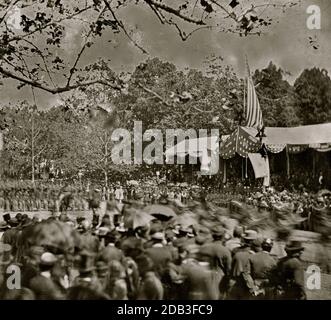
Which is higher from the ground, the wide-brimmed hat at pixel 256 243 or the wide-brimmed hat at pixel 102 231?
the wide-brimmed hat at pixel 102 231

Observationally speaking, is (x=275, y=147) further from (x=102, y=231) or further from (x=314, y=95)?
(x=102, y=231)

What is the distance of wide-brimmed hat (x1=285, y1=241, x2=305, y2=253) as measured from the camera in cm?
546

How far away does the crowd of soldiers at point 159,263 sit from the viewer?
5.20 m

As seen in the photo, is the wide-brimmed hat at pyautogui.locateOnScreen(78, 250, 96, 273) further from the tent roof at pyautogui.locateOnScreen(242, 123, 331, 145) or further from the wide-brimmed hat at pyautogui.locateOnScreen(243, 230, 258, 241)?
the tent roof at pyautogui.locateOnScreen(242, 123, 331, 145)

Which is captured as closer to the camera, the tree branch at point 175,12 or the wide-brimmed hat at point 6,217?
the tree branch at point 175,12

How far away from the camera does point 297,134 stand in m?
6.46

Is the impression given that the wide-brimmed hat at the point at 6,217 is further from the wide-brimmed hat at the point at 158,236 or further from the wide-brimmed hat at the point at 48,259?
the wide-brimmed hat at the point at 158,236

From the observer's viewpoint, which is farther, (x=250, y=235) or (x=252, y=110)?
(x=252, y=110)

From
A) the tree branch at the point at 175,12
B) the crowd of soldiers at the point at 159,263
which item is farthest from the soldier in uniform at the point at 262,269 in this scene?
the tree branch at the point at 175,12

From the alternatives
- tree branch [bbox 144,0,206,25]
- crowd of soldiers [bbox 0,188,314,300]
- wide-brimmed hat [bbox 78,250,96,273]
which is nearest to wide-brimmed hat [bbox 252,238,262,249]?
crowd of soldiers [bbox 0,188,314,300]

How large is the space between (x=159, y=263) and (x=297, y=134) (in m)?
2.35

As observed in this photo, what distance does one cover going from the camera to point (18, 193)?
6477 mm

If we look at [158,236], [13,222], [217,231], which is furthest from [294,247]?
[13,222]

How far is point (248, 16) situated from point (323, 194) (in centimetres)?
214
